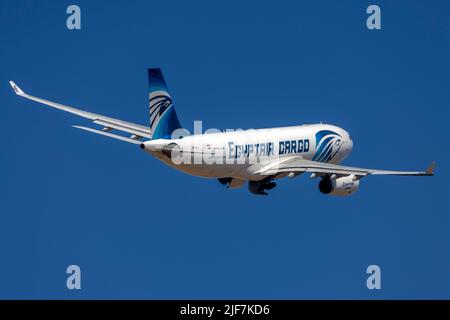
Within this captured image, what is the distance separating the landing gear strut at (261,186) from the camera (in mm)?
115500

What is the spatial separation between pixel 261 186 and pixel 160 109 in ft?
36.9

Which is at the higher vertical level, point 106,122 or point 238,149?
point 106,122

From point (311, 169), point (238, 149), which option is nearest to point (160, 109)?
point (238, 149)

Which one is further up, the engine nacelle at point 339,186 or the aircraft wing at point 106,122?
the aircraft wing at point 106,122

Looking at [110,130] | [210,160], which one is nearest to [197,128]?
[210,160]

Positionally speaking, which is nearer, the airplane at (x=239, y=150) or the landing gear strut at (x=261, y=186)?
the airplane at (x=239, y=150)

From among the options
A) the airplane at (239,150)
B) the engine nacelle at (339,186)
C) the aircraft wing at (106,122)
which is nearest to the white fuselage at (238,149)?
the airplane at (239,150)

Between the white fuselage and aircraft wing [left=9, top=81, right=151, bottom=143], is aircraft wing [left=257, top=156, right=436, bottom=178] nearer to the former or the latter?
the white fuselage

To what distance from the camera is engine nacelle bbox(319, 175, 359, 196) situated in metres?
118

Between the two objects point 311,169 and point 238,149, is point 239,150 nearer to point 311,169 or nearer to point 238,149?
point 238,149

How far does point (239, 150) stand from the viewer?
113375 millimetres

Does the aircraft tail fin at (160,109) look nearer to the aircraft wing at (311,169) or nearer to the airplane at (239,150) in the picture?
the airplane at (239,150)

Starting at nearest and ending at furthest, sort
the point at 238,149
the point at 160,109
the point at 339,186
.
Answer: the point at 160,109, the point at 238,149, the point at 339,186

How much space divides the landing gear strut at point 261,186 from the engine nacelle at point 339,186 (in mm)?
4267
